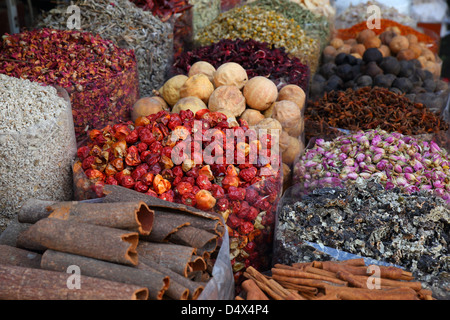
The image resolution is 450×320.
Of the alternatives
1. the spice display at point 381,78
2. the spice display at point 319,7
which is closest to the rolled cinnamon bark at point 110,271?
the spice display at point 381,78

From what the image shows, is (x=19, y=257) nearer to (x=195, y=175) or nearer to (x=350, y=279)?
(x=195, y=175)

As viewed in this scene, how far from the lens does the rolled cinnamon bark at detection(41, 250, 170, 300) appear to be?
1021 millimetres

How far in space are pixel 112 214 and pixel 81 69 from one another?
102cm

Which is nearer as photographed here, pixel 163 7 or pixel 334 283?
pixel 334 283

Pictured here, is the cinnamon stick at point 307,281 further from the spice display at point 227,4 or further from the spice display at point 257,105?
the spice display at point 227,4

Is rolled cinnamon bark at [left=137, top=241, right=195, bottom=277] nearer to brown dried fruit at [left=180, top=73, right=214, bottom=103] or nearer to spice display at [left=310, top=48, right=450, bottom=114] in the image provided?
brown dried fruit at [left=180, top=73, right=214, bottom=103]

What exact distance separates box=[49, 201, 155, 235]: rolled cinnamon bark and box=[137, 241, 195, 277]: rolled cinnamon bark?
5 cm

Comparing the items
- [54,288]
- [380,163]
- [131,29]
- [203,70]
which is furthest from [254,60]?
[54,288]

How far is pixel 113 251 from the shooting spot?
3.45 ft

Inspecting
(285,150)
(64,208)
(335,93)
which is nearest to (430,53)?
(335,93)

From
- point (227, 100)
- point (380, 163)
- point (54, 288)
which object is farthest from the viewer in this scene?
point (227, 100)

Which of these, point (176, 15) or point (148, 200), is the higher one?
point (176, 15)

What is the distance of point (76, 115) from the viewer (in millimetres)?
1831
